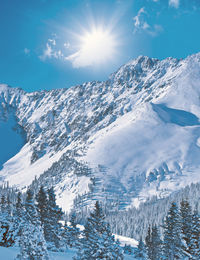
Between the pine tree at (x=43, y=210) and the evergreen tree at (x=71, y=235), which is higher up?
the pine tree at (x=43, y=210)

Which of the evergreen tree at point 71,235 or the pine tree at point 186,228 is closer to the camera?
the pine tree at point 186,228

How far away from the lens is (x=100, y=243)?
26078 millimetres

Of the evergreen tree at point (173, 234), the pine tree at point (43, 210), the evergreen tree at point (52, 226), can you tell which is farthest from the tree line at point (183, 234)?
the pine tree at point (43, 210)

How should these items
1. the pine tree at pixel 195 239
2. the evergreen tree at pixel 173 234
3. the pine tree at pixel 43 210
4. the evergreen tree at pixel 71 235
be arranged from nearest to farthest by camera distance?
the pine tree at pixel 195 239
the evergreen tree at pixel 173 234
the pine tree at pixel 43 210
the evergreen tree at pixel 71 235

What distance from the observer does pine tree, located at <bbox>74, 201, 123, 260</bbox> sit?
25.8 meters

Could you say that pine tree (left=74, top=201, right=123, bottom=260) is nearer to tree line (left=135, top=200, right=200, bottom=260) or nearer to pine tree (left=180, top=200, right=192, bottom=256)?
pine tree (left=180, top=200, right=192, bottom=256)

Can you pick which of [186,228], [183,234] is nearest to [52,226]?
[183,234]

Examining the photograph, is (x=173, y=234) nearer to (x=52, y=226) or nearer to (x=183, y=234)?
(x=183, y=234)

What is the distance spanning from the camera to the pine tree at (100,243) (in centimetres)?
2577

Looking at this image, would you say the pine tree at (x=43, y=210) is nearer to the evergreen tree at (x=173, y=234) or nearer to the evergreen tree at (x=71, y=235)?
the evergreen tree at (x=71, y=235)

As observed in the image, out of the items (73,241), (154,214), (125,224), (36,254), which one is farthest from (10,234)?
(154,214)

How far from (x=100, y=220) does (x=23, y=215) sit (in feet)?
27.6

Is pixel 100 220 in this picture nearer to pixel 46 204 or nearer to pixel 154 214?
pixel 46 204

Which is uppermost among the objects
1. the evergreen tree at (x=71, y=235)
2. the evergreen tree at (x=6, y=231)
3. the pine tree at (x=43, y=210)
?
the pine tree at (x=43, y=210)
